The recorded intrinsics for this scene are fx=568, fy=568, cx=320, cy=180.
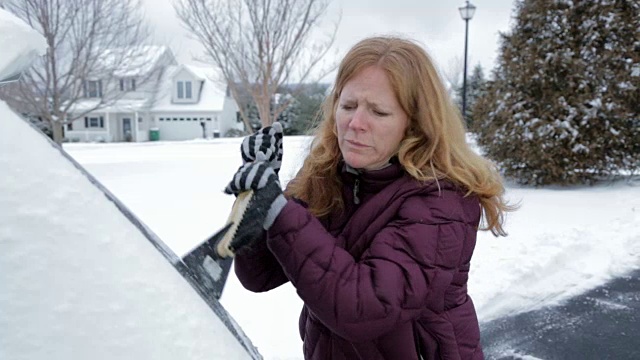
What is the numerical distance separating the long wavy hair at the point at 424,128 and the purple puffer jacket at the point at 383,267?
0.04m

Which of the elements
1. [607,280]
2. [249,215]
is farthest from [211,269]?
[607,280]

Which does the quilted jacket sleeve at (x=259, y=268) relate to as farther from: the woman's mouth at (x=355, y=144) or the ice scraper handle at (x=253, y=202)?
the woman's mouth at (x=355, y=144)

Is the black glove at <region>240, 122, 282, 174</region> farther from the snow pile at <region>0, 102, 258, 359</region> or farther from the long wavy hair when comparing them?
the snow pile at <region>0, 102, 258, 359</region>

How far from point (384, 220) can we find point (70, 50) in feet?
49.2

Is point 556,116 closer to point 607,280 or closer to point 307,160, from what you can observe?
point 607,280

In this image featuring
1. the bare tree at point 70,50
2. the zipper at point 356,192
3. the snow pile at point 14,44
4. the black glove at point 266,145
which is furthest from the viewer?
the bare tree at point 70,50

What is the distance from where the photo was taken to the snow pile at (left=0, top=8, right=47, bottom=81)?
3.31ft

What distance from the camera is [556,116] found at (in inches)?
404

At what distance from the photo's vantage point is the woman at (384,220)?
4.25ft

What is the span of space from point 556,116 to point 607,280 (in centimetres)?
548

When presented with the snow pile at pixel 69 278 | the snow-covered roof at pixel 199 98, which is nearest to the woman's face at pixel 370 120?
the snow pile at pixel 69 278

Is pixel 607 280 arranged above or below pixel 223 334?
below

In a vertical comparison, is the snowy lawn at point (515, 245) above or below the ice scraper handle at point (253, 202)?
below

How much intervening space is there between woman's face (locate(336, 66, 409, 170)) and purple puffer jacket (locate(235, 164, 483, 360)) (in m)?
0.06
